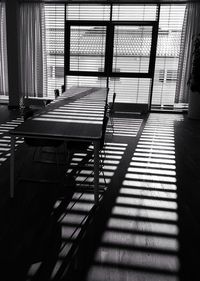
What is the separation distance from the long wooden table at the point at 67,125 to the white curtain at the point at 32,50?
3574mm

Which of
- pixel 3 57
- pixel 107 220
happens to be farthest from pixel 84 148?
pixel 3 57

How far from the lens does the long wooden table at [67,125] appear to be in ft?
9.00

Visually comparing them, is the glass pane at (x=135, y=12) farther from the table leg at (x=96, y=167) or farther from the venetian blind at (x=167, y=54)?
the table leg at (x=96, y=167)

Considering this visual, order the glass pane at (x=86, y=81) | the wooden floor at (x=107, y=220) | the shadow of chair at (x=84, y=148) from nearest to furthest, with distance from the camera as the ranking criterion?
1. the wooden floor at (x=107, y=220)
2. the shadow of chair at (x=84, y=148)
3. the glass pane at (x=86, y=81)

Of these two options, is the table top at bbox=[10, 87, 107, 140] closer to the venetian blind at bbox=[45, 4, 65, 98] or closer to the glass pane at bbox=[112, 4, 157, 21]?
the venetian blind at bbox=[45, 4, 65, 98]

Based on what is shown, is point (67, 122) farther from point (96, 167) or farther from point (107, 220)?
point (107, 220)

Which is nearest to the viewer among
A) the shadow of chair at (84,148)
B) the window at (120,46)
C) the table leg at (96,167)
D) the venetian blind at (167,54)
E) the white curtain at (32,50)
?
the table leg at (96,167)

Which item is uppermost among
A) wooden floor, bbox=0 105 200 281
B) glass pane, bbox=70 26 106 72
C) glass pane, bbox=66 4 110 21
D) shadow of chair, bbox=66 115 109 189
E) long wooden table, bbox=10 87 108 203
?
glass pane, bbox=66 4 110 21

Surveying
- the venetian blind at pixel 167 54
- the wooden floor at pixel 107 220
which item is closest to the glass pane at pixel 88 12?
the venetian blind at pixel 167 54

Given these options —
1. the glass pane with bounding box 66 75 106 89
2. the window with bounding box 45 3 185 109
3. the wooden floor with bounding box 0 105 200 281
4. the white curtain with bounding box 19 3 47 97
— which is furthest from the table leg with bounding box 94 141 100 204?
the white curtain with bounding box 19 3 47 97

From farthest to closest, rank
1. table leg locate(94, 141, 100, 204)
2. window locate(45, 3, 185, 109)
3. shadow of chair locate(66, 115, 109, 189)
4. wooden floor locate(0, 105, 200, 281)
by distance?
window locate(45, 3, 185, 109), shadow of chair locate(66, 115, 109, 189), table leg locate(94, 141, 100, 204), wooden floor locate(0, 105, 200, 281)

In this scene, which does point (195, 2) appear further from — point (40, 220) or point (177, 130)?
point (40, 220)

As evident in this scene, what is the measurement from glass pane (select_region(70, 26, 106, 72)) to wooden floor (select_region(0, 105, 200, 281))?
3.76 metres

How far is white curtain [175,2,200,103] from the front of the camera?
6.87 metres
